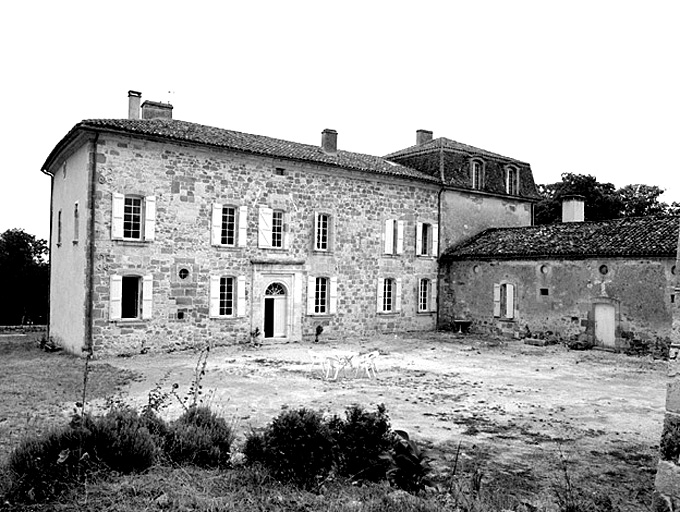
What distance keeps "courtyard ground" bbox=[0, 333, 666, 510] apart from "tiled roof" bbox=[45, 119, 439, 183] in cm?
638

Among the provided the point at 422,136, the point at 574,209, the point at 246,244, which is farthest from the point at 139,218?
the point at 574,209

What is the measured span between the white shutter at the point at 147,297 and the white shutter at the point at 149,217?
3.85 ft

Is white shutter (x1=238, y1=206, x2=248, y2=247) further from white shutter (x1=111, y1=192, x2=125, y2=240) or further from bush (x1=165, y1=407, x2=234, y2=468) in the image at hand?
bush (x1=165, y1=407, x2=234, y2=468)

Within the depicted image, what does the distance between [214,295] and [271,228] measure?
3036 millimetres

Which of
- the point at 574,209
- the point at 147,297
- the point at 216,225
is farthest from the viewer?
the point at 574,209

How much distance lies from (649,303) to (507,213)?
965cm

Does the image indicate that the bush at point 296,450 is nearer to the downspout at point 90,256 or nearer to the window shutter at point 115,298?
the downspout at point 90,256

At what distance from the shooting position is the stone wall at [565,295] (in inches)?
689

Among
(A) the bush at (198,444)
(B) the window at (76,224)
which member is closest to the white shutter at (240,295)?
(B) the window at (76,224)

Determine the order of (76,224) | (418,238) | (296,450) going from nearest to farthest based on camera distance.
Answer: (296,450), (76,224), (418,238)

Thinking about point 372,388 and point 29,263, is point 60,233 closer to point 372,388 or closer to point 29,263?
point 372,388

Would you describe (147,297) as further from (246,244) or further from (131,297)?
(246,244)

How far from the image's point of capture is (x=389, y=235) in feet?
73.4

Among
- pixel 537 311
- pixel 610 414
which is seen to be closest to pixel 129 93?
pixel 537 311
